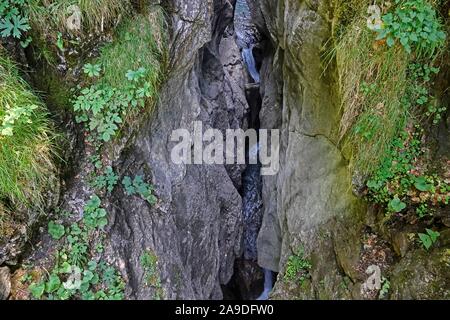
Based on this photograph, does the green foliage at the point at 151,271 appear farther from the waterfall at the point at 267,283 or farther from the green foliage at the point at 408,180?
the waterfall at the point at 267,283

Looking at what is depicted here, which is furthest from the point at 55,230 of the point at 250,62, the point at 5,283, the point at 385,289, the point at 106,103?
the point at 250,62

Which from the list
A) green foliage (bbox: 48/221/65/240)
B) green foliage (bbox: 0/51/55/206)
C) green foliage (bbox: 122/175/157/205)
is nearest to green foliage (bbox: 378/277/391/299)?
green foliage (bbox: 122/175/157/205)

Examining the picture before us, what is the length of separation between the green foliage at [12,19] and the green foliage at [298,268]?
5136mm

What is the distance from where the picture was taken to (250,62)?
39.3 ft

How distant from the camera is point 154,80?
4.89 m

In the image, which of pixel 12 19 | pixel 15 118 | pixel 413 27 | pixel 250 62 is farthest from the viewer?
pixel 250 62

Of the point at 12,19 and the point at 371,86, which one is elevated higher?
the point at 12,19

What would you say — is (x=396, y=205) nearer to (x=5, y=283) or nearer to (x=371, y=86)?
(x=371, y=86)

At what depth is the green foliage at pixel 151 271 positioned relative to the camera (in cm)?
503

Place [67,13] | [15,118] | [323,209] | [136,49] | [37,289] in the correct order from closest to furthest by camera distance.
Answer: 1. [15,118]
2. [37,289]
3. [67,13]
4. [136,49]
5. [323,209]

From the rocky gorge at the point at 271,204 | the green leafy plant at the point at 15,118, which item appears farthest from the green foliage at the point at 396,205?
the green leafy plant at the point at 15,118

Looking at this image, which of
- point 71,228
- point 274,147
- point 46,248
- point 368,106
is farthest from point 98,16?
point 274,147

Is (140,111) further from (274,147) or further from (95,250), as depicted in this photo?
(274,147)

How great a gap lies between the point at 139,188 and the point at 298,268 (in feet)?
9.40
